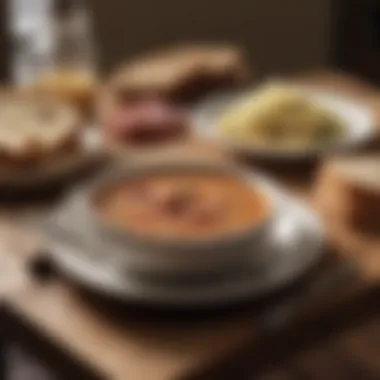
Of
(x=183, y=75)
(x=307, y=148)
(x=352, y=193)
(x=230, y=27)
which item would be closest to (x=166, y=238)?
(x=352, y=193)

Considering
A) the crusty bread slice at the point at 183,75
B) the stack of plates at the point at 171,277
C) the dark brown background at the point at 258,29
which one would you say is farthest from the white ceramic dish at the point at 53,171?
the dark brown background at the point at 258,29

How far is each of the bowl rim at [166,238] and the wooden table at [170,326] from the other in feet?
0.24

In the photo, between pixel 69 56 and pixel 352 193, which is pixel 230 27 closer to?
pixel 69 56

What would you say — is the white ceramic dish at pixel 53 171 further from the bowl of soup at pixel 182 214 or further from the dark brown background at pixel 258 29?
the dark brown background at pixel 258 29

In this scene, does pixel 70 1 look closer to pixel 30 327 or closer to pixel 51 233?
pixel 51 233

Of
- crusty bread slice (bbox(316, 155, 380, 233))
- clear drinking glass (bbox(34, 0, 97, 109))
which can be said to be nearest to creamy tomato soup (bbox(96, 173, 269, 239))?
crusty bread slice (bbox(316, 155, 380, 233))

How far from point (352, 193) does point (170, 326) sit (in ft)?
1.12

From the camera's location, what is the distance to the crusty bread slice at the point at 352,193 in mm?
1272

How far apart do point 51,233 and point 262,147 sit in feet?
1.23

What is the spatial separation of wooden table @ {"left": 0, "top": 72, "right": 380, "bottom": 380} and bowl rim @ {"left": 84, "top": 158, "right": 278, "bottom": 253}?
7 centimetres

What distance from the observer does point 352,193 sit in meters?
1.28

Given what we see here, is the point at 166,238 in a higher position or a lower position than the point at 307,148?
lower

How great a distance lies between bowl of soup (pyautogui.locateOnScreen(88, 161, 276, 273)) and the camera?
3.50 feet

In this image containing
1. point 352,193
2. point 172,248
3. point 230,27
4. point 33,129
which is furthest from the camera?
point 230,27
